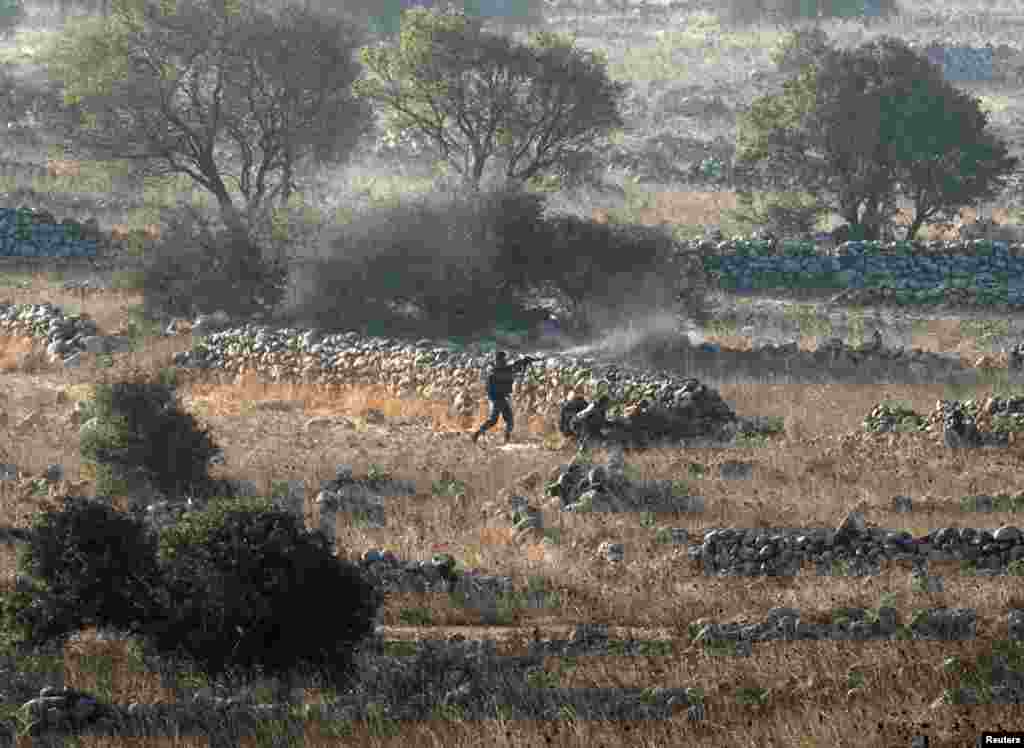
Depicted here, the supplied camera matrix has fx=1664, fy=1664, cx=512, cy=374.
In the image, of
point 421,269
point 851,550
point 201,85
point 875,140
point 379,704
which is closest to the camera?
point 379,704

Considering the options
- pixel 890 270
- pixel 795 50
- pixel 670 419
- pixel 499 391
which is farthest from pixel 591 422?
pixel 795 50

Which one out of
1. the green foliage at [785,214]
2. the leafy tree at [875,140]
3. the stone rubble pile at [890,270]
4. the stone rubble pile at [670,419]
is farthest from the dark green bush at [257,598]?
the green foliage at [785,214]

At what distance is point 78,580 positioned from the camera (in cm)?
1127

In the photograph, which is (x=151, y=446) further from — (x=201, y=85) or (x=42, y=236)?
(x=201, y=85)

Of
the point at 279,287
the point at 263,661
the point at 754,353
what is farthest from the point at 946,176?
the point at 263,661

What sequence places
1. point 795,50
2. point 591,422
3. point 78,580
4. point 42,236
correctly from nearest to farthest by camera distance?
1. point 78,580
2. point 591,422
3. point 42,236
4. point 795,50

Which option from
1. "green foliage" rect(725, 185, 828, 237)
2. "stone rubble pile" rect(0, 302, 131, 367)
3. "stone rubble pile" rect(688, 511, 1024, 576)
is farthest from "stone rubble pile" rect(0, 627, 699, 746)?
"green foliage" rect(725, 185, 828, 237)

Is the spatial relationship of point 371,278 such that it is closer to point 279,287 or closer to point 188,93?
point 279,287

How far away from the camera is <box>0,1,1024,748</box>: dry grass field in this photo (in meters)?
9.34

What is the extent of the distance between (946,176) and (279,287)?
1723 cm

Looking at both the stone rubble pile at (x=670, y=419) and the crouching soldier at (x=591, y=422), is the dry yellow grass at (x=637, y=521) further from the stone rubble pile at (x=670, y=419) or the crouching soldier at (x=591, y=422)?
the stone rubble pile at (x=670, y=419)

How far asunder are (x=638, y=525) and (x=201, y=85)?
2701cm

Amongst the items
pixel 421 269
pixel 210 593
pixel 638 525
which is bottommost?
pixel 421 269

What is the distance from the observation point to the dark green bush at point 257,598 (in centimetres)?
1062
